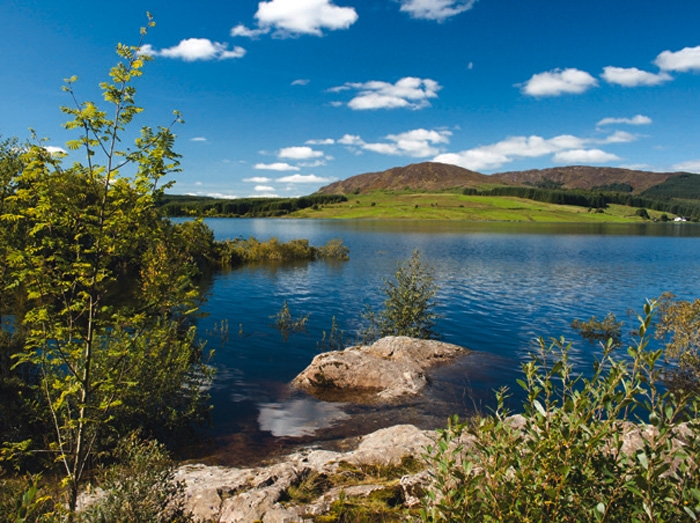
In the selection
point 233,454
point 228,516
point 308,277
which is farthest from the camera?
point 308,277

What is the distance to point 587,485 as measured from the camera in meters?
4.09

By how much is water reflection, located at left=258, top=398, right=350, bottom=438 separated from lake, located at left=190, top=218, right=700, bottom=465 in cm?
5

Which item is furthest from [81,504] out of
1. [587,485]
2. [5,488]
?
[587,485]

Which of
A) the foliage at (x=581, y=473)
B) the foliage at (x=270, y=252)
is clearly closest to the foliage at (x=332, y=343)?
the foliage at (x=581, y=473)

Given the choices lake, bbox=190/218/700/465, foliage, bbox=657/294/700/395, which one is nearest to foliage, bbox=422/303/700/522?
lake, bbox=190/218/700/465

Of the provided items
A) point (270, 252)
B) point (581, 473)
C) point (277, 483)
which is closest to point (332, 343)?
point (277, 483)

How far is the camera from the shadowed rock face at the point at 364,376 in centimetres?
1950

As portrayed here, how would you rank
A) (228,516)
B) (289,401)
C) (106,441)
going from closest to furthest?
(228,516) < (106,441) < (289,401)

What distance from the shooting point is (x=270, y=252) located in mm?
68500

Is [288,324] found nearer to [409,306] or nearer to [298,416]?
[409,306]

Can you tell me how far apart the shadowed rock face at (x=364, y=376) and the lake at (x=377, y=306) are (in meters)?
0.89

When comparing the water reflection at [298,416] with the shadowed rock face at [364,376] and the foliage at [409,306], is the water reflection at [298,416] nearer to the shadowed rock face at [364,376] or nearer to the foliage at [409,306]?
the shadowed rock face at [364,376]

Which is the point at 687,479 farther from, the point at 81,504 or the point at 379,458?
the point at 81,504

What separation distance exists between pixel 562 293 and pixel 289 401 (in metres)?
37.5
